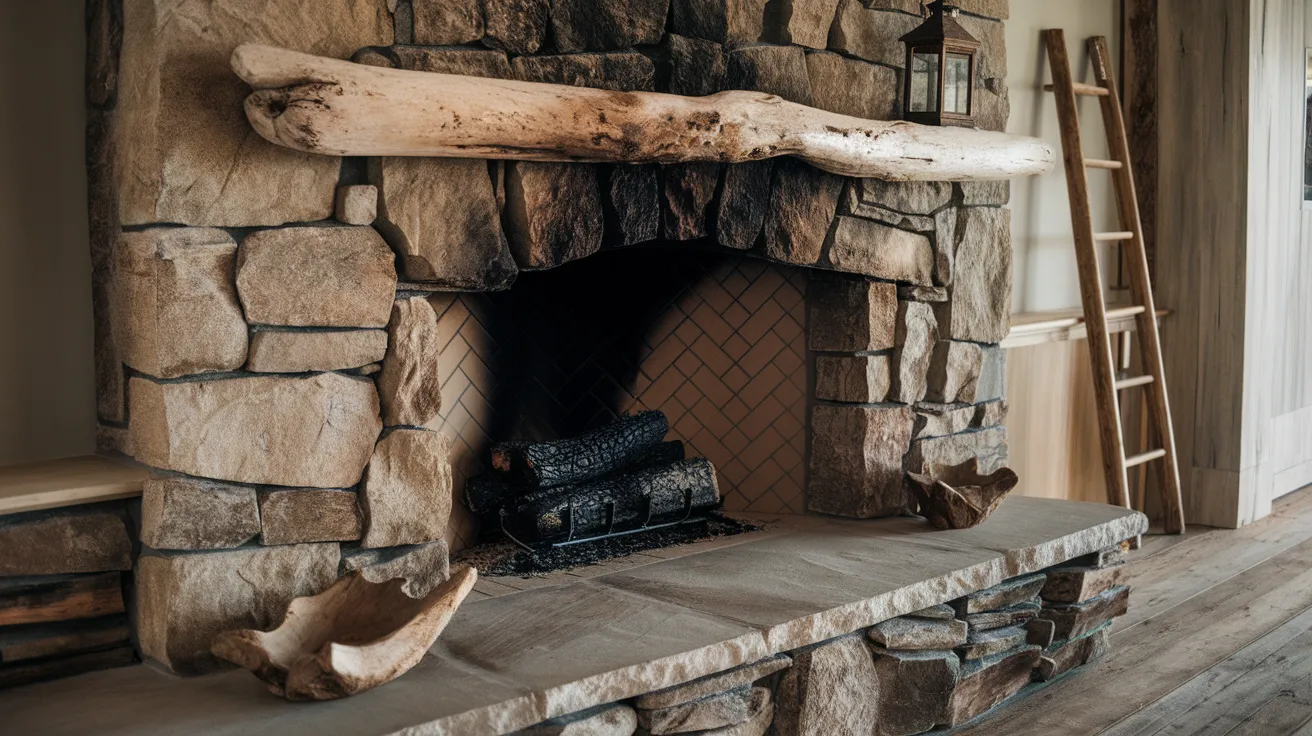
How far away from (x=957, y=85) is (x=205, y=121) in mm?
1951

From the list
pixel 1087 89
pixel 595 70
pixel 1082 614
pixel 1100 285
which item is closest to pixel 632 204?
pixel 595 70

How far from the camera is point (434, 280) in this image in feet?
7.53

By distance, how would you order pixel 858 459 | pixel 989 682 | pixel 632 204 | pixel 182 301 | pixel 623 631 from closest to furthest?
pixel 182 301, pixel 623 631, pixel 632 204, pixel 989 682, pixel 858 459

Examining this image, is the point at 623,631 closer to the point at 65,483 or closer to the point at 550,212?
the point at 550,212

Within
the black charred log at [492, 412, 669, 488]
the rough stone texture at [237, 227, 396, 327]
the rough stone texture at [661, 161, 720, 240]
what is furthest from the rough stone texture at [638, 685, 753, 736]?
the rough stone texture at [661, 161, 720, 240]

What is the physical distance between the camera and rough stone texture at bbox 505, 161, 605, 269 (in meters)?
2.39

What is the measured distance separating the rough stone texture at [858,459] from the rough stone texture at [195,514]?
1638 millimetres

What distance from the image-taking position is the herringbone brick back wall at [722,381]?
3256mm

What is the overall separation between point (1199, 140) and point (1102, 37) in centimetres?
58

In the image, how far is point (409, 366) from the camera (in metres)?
2.26

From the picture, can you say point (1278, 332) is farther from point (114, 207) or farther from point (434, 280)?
point (114, 207)

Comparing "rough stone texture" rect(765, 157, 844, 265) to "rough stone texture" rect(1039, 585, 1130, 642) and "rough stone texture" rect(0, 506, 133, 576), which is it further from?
"rough stone texture" rect(0, 506, 133, 576)

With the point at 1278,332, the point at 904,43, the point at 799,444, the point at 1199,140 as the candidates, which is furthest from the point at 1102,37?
the point at 799,444

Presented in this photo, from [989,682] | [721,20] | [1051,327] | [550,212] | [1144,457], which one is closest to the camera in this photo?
[550,212]
